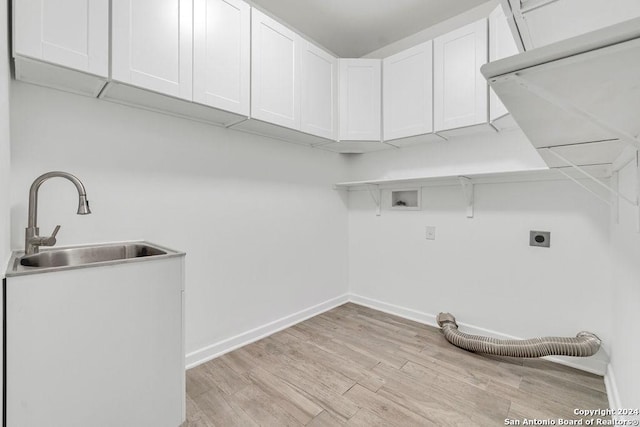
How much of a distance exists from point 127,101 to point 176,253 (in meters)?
1.00

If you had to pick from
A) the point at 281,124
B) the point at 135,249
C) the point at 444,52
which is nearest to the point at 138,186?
the point at 135,249

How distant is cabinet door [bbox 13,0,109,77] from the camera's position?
1192 mm

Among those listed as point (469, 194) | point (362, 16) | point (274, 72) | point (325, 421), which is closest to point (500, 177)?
point (469, 194)

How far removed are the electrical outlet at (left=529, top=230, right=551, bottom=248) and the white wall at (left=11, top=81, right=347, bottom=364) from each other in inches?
67.5

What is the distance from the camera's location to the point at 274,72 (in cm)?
208

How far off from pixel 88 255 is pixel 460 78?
2.67m

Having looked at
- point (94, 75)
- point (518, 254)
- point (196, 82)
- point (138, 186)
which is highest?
point (196, 82)

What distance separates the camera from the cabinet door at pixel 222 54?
1679mm

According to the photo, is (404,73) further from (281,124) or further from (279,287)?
(279,287)

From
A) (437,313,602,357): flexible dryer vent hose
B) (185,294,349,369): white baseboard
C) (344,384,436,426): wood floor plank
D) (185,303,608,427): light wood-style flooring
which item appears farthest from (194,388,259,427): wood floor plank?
(437,313,602,357): flexible dryer vent hose

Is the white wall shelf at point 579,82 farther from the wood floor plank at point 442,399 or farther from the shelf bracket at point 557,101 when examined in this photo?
the wood floor plank at point 442,399

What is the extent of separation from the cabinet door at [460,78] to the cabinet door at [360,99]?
1.68 feet

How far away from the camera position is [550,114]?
77cm

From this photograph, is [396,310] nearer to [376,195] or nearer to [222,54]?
[376,195]
